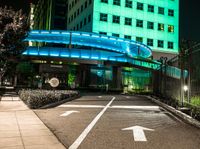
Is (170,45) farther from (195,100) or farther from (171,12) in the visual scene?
(195,100)

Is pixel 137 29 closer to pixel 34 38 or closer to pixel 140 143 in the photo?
pixel 34 38

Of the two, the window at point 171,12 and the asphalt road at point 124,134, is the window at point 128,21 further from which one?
the asphalt road at point 124,134

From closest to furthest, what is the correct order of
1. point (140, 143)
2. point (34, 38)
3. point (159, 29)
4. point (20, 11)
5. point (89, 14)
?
point (140, 143)
point (20, 11)
point (34, 38)
point (89, 14)
point (159, 29)

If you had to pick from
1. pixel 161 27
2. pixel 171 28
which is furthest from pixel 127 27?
pixel 171 28

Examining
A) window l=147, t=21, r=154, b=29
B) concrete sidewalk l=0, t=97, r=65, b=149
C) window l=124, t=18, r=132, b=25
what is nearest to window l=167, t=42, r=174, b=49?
window l=147, t=21, r=154, b=29

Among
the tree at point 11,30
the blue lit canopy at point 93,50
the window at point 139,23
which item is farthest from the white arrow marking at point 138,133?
the window at point 139,23

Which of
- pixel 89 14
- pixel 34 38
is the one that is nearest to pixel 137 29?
pixel 89 14

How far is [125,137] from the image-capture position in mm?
8492

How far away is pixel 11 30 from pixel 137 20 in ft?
181

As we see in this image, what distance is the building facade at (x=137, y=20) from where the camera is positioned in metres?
73.1

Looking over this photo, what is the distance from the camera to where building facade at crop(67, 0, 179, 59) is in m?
73.1

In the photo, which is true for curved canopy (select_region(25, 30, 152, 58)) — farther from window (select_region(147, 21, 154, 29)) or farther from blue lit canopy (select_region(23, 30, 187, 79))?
window (select_region(147, 21, 154, 29))

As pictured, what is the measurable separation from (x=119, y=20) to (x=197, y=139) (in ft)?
226

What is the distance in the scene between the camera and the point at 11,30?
2634 cm
